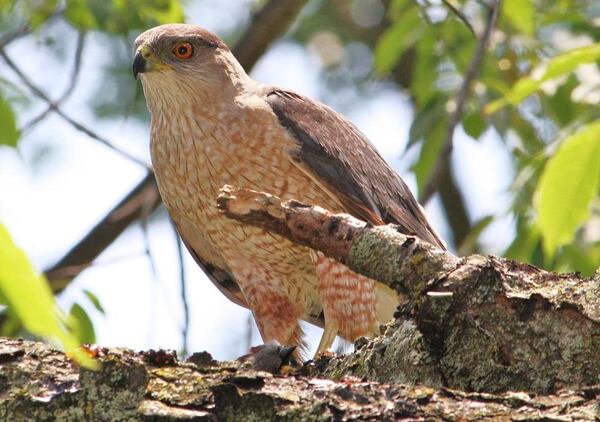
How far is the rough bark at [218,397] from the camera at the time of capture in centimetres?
246

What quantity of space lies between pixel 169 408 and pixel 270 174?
10.1 feet

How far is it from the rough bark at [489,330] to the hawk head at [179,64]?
3.16 metres

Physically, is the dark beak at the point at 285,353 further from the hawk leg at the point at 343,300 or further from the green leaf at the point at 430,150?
the green leaf at the point at 430,150

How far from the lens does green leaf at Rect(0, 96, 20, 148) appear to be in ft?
13.8

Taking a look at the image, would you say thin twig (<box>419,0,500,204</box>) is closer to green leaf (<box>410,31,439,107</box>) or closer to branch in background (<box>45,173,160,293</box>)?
green leaf (<box>410,31,439,107</box>)

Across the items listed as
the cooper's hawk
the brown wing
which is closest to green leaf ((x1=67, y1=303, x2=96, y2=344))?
the cooper's hawk

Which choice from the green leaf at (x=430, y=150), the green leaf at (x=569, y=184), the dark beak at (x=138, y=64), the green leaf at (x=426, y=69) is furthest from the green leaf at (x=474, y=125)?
A: the green leaf at (x=569, y=184)

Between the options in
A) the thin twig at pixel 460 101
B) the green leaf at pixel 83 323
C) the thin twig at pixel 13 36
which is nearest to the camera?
the green leaf at pixel 83 323

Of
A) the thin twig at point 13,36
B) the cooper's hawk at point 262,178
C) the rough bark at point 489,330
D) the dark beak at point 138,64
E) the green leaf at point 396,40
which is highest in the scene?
the green leaf at point 396,40

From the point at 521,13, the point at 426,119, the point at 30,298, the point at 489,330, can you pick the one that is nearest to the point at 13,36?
the point at 426,119

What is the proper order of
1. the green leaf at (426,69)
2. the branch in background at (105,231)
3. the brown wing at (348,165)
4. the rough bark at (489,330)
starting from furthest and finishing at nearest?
1. the green leaf at (426,69)
2. the branch in background at (105,231)
3. the brown wing at (348,165)
4. the rough bark at (489,330)

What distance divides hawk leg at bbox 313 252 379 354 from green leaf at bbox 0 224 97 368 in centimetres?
392

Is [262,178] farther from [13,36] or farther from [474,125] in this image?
[13,36]

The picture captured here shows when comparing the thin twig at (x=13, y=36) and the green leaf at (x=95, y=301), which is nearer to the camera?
the green leaf at (x=95, y=301)
